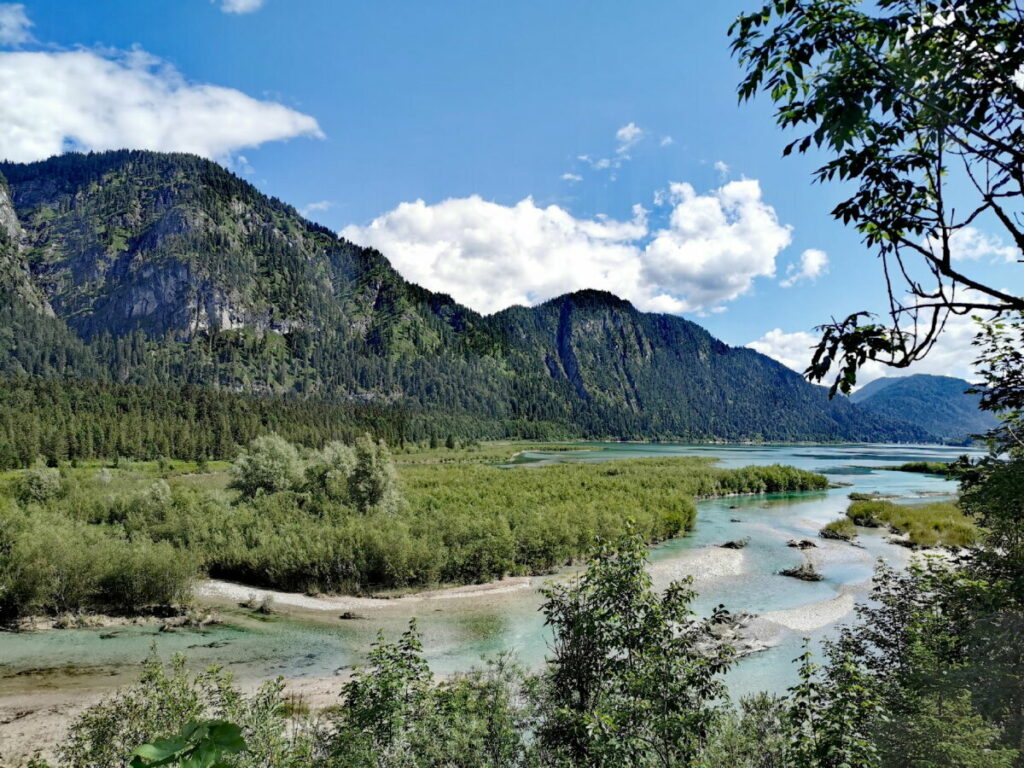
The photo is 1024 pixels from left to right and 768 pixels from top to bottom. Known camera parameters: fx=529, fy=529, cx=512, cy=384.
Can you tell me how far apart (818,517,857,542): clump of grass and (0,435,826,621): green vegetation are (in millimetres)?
10806

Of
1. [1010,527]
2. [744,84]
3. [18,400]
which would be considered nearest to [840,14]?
[744,84]

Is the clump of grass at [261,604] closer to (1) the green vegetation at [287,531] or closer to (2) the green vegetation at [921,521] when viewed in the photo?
(1) the green vegetation at [287,531]

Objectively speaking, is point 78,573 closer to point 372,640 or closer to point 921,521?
point 372,640

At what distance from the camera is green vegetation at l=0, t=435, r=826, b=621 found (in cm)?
2538

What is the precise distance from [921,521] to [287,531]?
50874 mm

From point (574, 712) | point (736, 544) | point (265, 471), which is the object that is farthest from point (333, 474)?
point (574, 712)

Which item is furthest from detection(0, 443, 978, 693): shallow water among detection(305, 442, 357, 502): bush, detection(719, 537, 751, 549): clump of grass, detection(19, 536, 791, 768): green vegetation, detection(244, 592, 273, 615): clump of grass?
detection(305, 442, 357, 502): bush

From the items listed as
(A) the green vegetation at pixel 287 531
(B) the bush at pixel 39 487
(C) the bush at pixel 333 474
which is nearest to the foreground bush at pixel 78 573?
(A) the green vegetation at pixel 287 531

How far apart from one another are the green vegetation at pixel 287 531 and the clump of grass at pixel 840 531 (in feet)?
35.5

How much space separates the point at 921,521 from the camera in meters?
45.4

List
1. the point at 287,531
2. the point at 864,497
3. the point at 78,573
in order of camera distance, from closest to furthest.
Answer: the point at 78,573
the point at 287,531
the point at 864,497

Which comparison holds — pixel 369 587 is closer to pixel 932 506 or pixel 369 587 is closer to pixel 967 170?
pixel 967 170

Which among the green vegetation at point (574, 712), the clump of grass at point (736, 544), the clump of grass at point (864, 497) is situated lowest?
the clump of grass at point (864, 497)

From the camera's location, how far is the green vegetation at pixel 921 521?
129ft
